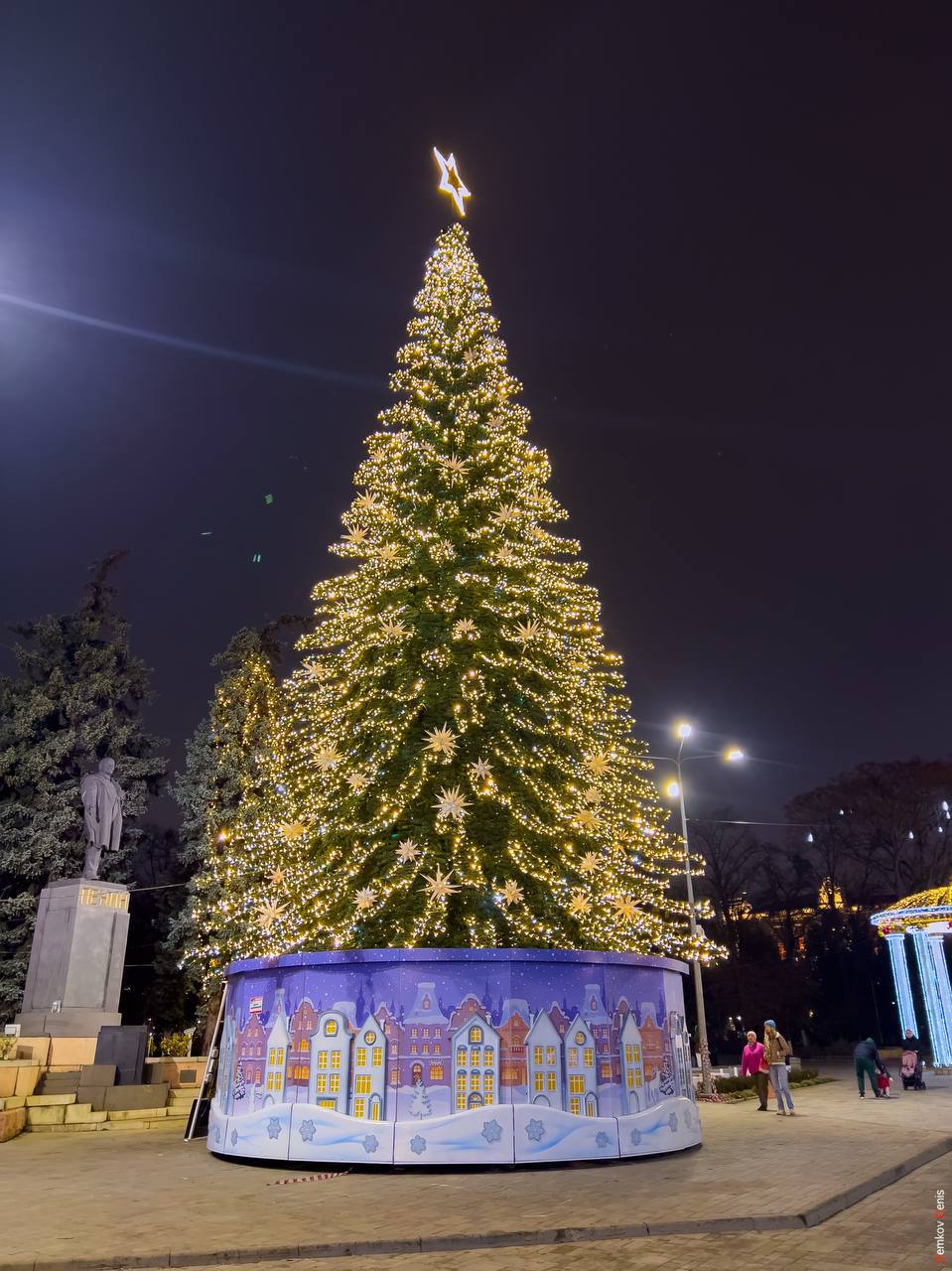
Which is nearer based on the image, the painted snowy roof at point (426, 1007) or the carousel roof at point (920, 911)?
the painted snowy roof at point (426, 1007)

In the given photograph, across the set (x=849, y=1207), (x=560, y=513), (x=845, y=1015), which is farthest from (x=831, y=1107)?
(x=845, y=1015)

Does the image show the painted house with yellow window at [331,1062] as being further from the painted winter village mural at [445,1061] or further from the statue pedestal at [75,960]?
the statue pedestal at [75,960]

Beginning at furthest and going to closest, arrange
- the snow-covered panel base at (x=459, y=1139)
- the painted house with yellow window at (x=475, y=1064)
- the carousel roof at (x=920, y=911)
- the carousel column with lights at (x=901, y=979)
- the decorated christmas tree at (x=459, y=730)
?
the carousel column with lights at (x=901, y=979) → the carousel roof at (x=920, y=911) → the decorated christmas tree at (x=459, y=730) → the painted house with yellow window at (x=475, y=1064) → the snow-covered panel base at (x=459, y=1139)

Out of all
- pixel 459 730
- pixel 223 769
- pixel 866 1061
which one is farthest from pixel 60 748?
pixel 866 1061

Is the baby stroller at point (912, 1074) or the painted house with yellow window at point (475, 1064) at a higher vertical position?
the painted house with yellow window at point (475, 1064)

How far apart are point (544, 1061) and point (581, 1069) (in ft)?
1.72

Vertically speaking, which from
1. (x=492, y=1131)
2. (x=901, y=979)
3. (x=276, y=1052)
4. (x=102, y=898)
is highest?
(x=102, y=898)

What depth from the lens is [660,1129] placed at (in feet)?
38.3

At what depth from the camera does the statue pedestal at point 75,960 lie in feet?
72.7

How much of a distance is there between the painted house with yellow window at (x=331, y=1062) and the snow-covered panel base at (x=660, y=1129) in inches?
138

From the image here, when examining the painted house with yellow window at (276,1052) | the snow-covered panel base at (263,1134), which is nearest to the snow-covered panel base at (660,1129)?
the snow-covered panel base at (263,1134)

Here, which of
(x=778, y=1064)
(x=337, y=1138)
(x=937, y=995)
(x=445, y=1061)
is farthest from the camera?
(x=937, y=995)

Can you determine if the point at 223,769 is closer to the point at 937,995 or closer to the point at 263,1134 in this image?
the point at 263,1134

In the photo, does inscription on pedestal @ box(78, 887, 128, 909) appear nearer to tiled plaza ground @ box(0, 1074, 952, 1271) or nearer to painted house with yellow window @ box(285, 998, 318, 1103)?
tiled plaza ground @ box(0, 1074, 952, 1271)
